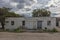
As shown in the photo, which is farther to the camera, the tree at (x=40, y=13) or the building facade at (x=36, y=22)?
the tree at (x=40, y=13)

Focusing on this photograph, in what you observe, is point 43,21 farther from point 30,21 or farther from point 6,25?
point 6,25

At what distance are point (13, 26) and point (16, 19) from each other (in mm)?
1488

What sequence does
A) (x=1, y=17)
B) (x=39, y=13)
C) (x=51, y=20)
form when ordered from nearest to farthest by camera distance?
(x=51, y=20), (x=1, y=17), (x=39, y=13)

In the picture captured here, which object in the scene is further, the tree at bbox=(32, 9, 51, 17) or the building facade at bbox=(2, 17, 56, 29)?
the tree at bbox=(32, 9, 51, 17)

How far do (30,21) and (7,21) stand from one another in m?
4.49

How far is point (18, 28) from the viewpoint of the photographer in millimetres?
33281

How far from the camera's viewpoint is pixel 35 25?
33188mm

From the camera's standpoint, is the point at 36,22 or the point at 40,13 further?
the point at 40,13

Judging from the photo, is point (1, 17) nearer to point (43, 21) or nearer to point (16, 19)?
point (16, 19)

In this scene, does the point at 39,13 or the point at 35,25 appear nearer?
the point at 35,25
